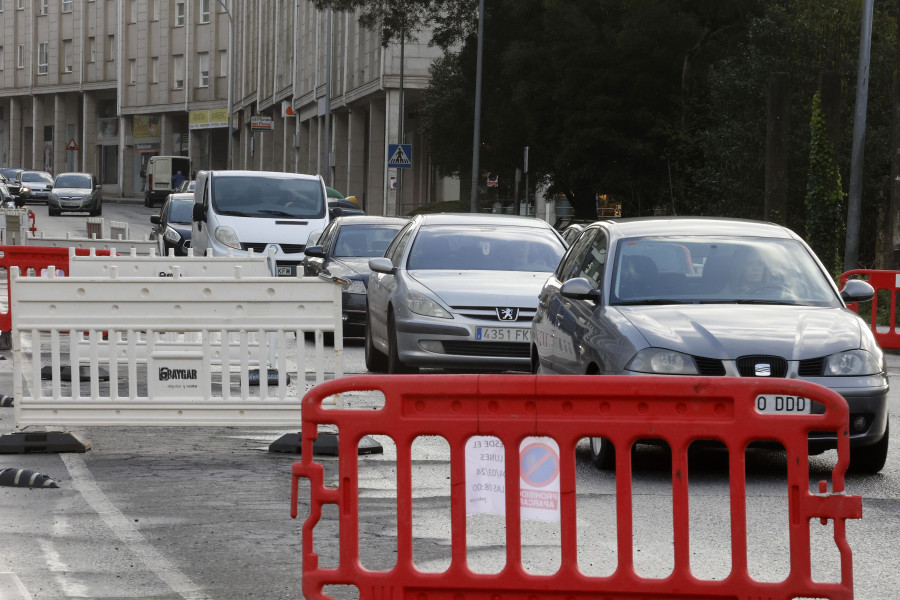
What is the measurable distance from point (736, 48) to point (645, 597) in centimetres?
3322

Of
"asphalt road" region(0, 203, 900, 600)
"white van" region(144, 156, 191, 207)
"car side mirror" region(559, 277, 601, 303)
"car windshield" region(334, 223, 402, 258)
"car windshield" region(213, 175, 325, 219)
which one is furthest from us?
"white van" region(144, 156, 191, 207)


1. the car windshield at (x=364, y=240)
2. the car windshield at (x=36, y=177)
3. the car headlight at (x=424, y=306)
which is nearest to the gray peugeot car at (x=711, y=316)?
the car headlight at (x=424, y=306)

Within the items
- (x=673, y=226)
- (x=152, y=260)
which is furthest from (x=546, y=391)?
(x=152, y=260)

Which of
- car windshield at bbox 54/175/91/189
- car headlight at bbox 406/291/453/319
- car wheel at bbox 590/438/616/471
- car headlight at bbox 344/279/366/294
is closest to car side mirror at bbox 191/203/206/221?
car headlight at bbox 344/279/366/294

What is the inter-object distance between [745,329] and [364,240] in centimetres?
1058

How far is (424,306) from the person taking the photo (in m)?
12.9

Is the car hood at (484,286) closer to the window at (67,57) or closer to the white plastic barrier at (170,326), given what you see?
the white plastic barrier at (170,326)

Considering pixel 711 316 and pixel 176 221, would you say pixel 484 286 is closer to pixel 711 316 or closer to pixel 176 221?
pixel 711 316

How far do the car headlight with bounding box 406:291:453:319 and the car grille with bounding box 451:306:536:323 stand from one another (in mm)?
123

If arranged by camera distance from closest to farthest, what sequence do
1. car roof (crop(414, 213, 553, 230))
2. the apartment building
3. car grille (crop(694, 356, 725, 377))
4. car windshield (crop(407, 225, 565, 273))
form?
car grille (crop(694, 356, 725, 377)), car windshield (crop(407, 225, 565, 273)), car roof (crop(414, 213, 553, 230)), the apartment building

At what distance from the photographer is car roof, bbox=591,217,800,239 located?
9.82 metres

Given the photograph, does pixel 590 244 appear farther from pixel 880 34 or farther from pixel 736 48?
pixel 736 48

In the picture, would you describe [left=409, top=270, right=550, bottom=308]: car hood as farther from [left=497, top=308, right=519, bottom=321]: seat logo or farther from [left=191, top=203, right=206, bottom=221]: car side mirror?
[left=191, top=203, right=206, bottom=221]: car side mirror

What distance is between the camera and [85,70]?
97.7m
